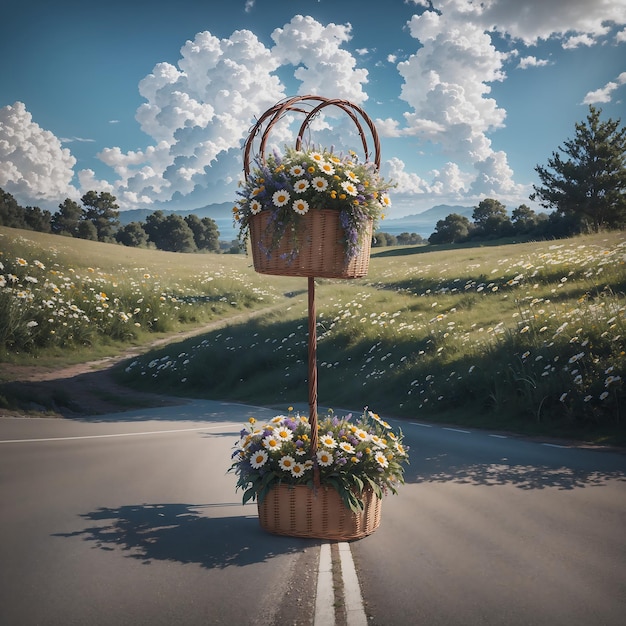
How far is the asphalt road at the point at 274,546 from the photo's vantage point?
376 centimetres

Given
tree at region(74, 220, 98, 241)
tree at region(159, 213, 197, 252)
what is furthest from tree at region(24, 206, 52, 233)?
tree at region(159, 213, 197, 252)

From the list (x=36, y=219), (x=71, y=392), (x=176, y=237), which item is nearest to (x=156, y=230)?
(x=176, y=237)

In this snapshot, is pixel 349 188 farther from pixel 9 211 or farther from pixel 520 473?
pixel 9 211

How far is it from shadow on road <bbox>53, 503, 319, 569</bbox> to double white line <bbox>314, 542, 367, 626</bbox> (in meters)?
0.36

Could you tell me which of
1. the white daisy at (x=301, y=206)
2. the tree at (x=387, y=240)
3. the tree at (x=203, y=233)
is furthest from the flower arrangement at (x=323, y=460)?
the tree at (x=203, y=233)

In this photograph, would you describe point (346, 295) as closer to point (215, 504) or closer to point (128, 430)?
point (128, 430)

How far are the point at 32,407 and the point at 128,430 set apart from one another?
7.31 ft

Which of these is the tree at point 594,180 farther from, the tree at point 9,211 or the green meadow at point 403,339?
the tree at point 9,211

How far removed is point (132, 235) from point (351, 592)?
79.6 metres

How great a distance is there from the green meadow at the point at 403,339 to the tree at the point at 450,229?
48.3m

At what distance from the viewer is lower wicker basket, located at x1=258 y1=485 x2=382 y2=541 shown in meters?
4.95

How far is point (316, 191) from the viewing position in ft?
16.0

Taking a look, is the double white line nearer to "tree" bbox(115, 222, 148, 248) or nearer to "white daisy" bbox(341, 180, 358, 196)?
"white daisy" bbox(341, 180, 358, 196)

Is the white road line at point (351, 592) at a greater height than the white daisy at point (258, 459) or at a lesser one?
lesser
